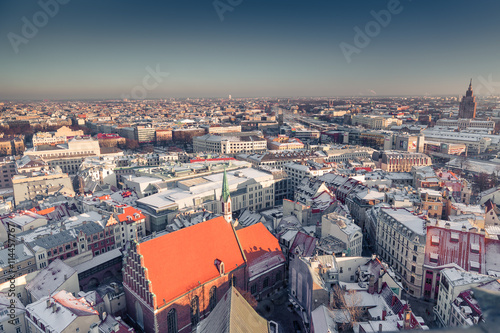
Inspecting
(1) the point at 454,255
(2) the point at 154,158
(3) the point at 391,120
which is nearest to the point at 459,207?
(1) the point at 454,255

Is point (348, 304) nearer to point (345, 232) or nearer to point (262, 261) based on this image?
point (262, 261)

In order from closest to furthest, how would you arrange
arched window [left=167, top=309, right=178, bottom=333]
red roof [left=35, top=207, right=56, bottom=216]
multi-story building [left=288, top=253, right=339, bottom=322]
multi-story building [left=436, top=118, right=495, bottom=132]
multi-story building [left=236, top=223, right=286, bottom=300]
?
arched window [left=167, top=309, right=178, bottom=333]
multi-story building [left=288, top=253, right=339, bottom=322]
multi-story building [left=236, top=223, right=286, bottom=300]
red roof [left=35, top=207, right=56, bottom=216]
multi-story building [left=436, top=118, right=495, bottom=132]

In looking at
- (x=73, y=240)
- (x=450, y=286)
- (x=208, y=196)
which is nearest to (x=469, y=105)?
(x=208, y=196)

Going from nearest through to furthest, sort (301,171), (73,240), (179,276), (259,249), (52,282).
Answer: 1. (179,276)
2. (52,282)
3. (259,249)
4. (73,240)
5. (301,171)

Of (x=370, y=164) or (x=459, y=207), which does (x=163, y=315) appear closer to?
(x=459, y=207)

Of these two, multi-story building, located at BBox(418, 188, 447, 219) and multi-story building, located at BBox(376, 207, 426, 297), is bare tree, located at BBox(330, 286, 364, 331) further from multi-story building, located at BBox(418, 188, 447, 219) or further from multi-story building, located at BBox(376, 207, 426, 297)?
multi-story building, located at BBox(418, 188, 447, 219)

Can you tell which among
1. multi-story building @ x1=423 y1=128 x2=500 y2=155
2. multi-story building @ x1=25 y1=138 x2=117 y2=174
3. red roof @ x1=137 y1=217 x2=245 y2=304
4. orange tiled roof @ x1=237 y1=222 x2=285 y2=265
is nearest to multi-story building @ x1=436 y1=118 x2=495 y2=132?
multi-story building @ x1=423 y1=128 x2=500 y2=155

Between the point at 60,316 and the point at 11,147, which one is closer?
the point at 60,316
